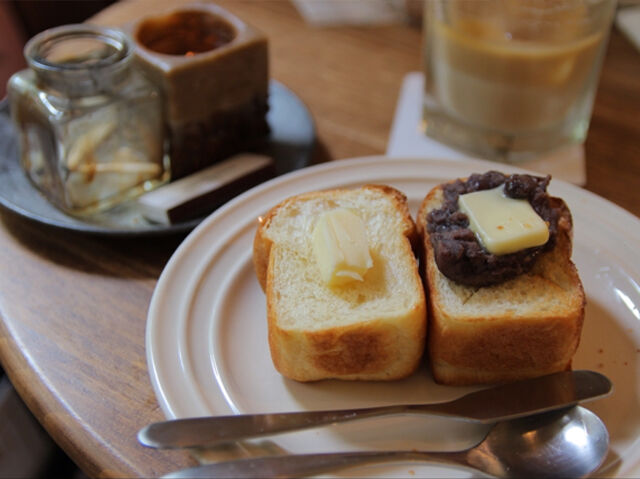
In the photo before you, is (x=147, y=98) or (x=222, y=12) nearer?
(x=147, y=98)

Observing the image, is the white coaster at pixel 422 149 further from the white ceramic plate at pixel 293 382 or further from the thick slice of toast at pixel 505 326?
the thick slice of toast at pixel 505 326

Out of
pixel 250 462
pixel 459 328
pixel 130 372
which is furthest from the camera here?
pixel 130 372

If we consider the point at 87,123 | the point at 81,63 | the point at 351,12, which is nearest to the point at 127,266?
the point at 87,123

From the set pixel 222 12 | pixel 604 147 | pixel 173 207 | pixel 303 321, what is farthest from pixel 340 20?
pixel 303 321

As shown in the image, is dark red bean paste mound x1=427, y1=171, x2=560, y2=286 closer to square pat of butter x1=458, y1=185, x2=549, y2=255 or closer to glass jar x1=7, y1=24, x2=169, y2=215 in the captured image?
square pat of butter x1=458, y1=185, x2=549, y2=255

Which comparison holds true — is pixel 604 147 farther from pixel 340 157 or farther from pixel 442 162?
pixel 340 157

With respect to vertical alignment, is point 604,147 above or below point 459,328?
below

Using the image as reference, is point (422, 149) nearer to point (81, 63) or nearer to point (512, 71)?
point (512, 71)
